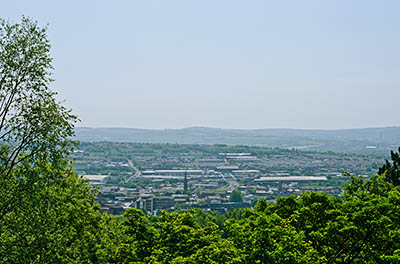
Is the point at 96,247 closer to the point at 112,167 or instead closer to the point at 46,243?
the point at 46,243

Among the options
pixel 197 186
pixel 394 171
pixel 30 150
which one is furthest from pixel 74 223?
pixel 197 186

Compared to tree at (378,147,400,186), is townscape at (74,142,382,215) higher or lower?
lower

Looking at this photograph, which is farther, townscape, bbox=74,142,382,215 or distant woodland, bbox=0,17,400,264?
townscape, bbox=74,142,382,215

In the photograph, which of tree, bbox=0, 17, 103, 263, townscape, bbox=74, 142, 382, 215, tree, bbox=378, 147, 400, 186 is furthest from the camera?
townscape, bbox=74, 142, 382, 215

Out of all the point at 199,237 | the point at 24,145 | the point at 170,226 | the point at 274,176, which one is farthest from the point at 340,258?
the point at 274,176

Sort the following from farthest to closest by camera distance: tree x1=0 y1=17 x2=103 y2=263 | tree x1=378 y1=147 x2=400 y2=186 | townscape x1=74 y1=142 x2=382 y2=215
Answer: townscape x1=74 y1=142 x2=382 y2=215
tree x1=378 y1=147 x2=400 y2=186
tree x1=0 y1=17 x2=103 y2=263

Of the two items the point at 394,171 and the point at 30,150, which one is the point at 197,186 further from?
the point at 30,150

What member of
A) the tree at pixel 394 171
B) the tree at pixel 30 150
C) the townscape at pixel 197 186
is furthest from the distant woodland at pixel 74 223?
the townscape at pixel 197 186

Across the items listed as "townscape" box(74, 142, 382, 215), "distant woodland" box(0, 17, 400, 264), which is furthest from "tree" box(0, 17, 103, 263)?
"townscape" box(74, 142, 382, 215)

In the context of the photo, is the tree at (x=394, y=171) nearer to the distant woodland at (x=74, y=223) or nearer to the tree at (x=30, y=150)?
the distant woodland at (x=74, y=223)

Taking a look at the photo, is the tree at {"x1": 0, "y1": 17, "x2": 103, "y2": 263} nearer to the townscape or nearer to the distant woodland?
the distant woodland

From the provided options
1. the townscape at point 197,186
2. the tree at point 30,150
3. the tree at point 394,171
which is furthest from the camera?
the townscape at point 197,186
